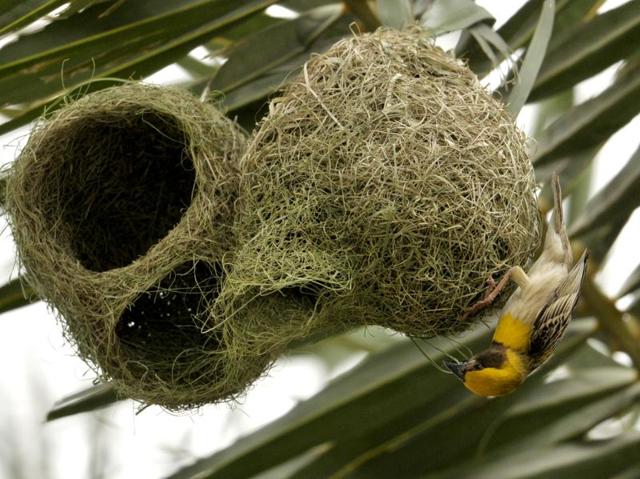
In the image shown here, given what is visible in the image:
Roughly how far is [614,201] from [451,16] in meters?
0.64

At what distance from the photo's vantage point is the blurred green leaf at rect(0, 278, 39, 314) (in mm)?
3865

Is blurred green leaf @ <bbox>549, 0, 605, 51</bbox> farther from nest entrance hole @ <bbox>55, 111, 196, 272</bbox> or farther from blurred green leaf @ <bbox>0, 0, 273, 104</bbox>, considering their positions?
nest entrance hole @ <bbox>55, 111, 196, 272</bbox>

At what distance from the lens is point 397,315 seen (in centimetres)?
342

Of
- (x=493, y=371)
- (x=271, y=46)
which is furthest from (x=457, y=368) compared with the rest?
(x=271, y=46)

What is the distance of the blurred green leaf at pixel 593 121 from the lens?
379 centimetres

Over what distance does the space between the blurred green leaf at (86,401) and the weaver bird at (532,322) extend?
92 cm

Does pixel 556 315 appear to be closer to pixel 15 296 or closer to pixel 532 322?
pixel 532 322

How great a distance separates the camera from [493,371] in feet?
11.5

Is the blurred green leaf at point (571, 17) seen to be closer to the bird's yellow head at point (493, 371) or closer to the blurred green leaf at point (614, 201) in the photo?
the blurred green leaf at point (614, 201)

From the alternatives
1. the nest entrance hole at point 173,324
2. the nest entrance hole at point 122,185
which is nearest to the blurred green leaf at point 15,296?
the nest entrance hole at point 122,185

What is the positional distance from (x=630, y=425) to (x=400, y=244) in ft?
3.63

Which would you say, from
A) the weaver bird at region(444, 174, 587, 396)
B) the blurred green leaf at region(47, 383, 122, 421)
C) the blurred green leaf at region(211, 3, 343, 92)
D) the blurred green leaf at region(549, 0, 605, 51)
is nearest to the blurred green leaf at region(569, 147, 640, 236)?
the weaver bird at region(444, 174, 587, 396)

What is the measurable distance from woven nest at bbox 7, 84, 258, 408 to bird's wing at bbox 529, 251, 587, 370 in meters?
0.65

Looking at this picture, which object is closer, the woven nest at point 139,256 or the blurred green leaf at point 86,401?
the woven nest at point 139,256
